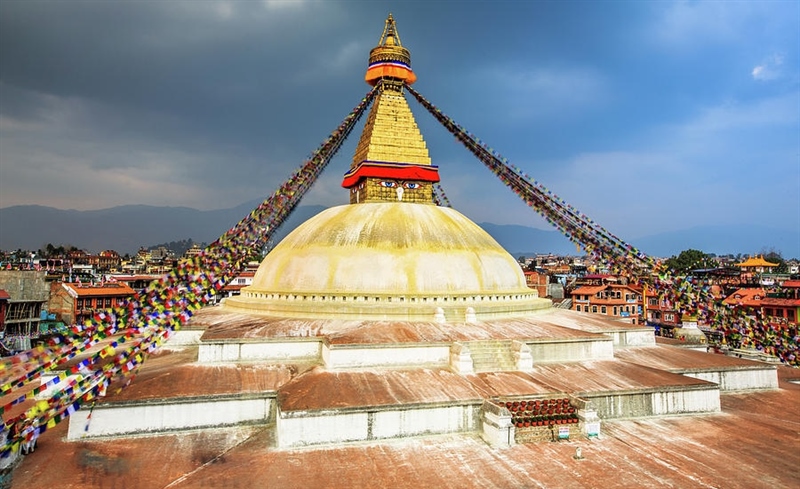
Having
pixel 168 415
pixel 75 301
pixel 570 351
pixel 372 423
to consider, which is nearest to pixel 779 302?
pixel 570 351

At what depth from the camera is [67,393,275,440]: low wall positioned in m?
8.83

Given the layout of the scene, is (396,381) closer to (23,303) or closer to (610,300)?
(23,303)

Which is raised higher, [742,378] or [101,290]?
[101,290]

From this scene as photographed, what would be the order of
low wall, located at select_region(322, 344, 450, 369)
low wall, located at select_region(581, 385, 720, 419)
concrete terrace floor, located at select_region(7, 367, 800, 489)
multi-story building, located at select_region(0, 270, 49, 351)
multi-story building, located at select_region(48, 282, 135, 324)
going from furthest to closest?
multi-story building, located at select_region(48, 282, 135, 324) → multi-story building, located at select_region(0, 270, 49, 351) → low wall, located at select_region(322, 344, 450, 369) → low wall, located at select_region(581, 385, 720, 419) → concrete terrace floor, located at select_region(7, 367, 800, 489)

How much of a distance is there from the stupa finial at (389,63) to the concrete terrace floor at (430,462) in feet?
43.0

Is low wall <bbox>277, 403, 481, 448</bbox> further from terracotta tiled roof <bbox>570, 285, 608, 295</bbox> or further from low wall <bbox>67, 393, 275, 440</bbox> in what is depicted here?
terracotta tiled roof <bbox>570, 285, 608, 295</bbox>

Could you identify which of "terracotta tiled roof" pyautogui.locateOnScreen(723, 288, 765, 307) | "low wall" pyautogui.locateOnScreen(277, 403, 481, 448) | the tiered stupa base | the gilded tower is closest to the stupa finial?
the gilded tower

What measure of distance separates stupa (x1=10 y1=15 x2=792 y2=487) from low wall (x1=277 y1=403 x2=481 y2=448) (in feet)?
0.08

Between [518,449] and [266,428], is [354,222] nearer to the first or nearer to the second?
[266,428]

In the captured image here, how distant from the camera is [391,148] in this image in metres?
17.1

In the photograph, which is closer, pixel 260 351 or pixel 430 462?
pixel 430 462

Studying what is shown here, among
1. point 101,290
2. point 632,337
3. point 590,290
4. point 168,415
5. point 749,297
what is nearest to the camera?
point 168,415

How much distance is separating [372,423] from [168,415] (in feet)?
12.3

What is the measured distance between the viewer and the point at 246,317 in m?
14.5
